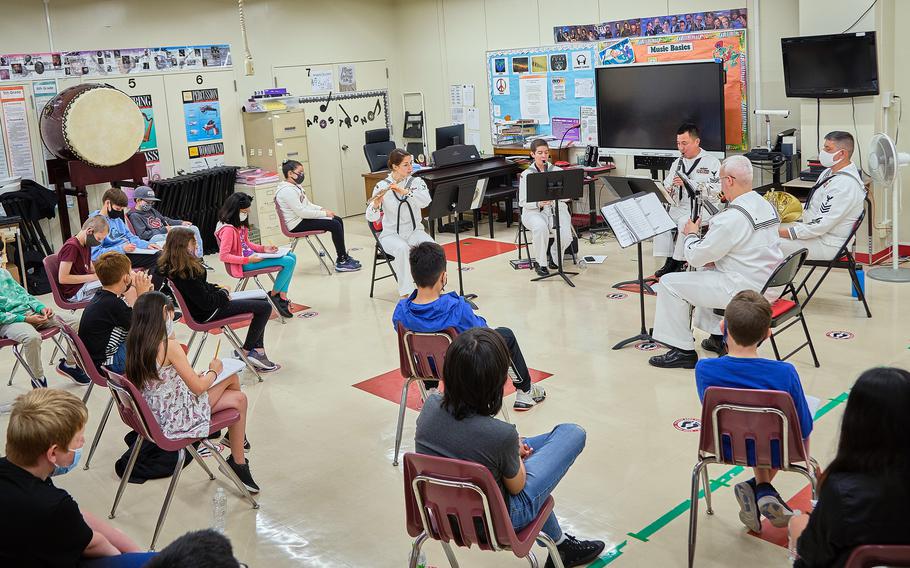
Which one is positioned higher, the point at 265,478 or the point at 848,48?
the point at 848,48

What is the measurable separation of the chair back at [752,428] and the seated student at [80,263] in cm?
484

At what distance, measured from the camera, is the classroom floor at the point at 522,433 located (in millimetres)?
3873

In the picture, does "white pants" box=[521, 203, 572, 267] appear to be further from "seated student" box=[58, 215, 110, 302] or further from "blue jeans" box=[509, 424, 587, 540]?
"blue jeans" box=[509, 424, 587, 540]

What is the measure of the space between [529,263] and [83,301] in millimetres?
4188

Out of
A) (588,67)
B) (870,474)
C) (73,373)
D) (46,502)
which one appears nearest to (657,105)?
(588,67)

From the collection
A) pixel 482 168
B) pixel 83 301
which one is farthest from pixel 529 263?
pixel 83 301

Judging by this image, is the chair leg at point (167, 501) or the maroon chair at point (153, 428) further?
the chair leg at point (167, 501)

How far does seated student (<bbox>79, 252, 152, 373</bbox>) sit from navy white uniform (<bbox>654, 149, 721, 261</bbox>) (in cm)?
446

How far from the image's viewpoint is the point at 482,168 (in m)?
10.5

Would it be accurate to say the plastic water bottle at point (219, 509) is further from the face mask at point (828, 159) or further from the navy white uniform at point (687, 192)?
the face mask at point (828, 159)

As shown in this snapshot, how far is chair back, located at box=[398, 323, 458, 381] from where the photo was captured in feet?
14.5

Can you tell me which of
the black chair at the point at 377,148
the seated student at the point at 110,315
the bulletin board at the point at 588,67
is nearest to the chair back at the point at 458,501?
the seated student at the point at 110,315

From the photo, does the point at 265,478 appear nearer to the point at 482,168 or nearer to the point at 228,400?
→ the point at 228,400

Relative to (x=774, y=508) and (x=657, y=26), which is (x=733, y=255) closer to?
(x=774, y=508)
